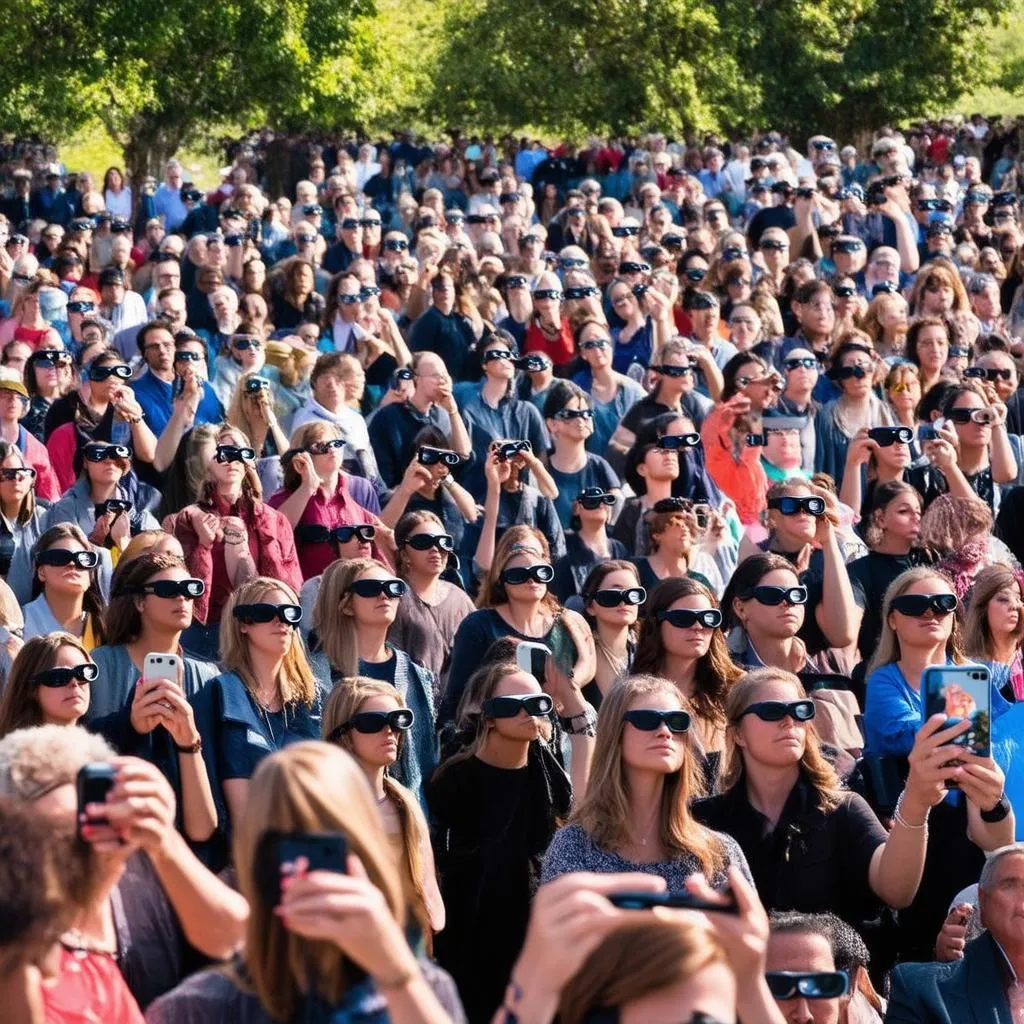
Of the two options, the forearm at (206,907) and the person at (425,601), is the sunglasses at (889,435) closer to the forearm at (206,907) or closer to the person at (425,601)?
the person at (425,601)

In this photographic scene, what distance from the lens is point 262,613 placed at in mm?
6664

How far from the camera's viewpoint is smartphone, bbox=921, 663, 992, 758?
5613mm

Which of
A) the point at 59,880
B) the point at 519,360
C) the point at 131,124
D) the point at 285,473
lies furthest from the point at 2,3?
the point at 59,880

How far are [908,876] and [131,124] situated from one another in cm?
2119

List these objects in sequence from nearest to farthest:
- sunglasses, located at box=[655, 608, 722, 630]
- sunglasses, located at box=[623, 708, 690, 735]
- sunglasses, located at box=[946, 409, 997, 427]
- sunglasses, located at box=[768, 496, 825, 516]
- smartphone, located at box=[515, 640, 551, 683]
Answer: sunglasses, located at box=[623, 708, 690, 735], smartphone, located at box=[515, 640, 551, 683], sunglasses, located at box=[655, 608, 722, 630], sunglasses, located at box=[768, 496, 825, 516], sunglasses, located at box=[946, 409, 997, 427]

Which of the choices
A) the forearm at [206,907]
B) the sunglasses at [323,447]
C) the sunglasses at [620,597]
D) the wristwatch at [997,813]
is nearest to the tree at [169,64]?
the sunglasses at [323,447]

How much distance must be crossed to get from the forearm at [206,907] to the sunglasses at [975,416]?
6.82m

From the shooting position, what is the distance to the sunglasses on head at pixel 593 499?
30.0 feet

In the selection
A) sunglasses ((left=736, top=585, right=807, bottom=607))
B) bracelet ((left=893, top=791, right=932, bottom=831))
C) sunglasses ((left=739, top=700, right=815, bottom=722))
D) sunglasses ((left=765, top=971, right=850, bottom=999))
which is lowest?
sunglasses ((left=736, top=585, right=807, bottom=607))

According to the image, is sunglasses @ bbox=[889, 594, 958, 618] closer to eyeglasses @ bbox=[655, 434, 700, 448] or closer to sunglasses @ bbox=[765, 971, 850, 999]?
eyeglasses @ bbox=[655, 434, 700, 448]

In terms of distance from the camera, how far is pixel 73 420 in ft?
34.0

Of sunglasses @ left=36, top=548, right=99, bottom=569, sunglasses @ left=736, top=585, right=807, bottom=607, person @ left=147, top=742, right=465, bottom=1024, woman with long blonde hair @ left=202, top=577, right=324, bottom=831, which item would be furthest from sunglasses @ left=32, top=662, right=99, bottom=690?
person @ left=147, top=742, right=465, bottom=1024

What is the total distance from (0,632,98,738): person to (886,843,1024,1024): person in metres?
2.42

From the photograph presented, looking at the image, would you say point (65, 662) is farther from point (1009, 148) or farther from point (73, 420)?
point (1009, 148)
